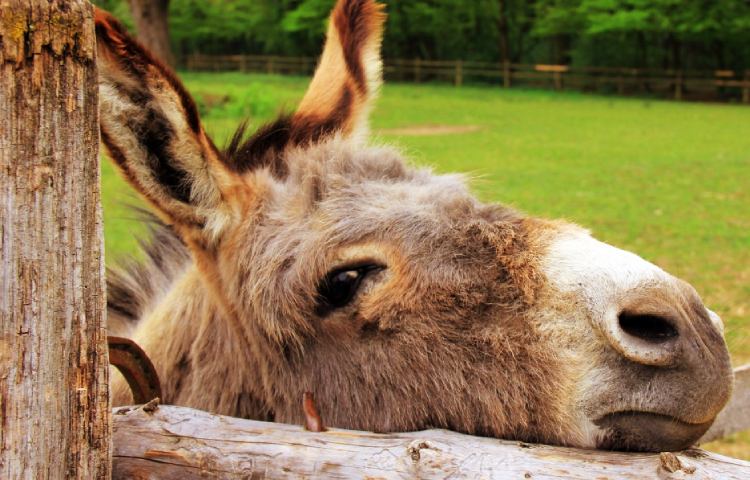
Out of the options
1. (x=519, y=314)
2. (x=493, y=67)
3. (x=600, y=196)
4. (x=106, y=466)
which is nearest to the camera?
(x=106, y=466)

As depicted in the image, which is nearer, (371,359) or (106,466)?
(106,466)

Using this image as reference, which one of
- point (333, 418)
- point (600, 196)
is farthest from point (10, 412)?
point (600, 196)

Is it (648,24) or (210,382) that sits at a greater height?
(648,24)

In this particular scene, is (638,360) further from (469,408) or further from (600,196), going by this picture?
(600,196)

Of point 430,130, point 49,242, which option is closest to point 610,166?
point 430,130

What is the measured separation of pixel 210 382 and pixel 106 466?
1.02 m

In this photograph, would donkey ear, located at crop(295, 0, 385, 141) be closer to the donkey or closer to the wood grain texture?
the donkey

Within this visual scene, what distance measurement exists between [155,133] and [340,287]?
30.3 inches

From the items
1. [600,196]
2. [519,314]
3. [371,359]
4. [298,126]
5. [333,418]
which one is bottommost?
[600,196]

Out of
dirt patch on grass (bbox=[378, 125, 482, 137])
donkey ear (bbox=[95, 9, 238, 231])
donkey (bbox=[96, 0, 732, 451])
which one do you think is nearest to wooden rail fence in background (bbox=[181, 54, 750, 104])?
dirt patch on grass (bbox=[378, 125, 482, 137])

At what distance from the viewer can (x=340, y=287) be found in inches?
99.7

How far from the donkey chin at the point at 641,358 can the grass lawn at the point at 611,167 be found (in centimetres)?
99

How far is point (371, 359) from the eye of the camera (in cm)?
246

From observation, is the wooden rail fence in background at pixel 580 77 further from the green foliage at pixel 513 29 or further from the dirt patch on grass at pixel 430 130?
the dirt patch on grass at pixel 430 130
